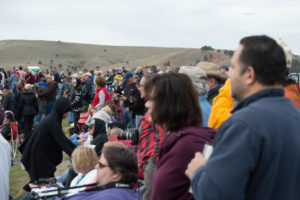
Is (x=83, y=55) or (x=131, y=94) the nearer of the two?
(x=131, y=94)

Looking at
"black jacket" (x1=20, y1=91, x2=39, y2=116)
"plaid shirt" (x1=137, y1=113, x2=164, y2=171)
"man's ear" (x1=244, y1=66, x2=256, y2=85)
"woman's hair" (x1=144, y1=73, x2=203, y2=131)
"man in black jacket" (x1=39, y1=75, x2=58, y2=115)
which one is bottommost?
"black jacket" (x1=20, y1=91, x2=39, y2=116)

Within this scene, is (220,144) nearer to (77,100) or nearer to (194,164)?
(194,164)

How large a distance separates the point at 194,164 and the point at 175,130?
1.14ft

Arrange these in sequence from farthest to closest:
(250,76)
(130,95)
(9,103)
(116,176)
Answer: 1. (9,103)
2. (130,95)
3. (116,176)
4. (250,76)

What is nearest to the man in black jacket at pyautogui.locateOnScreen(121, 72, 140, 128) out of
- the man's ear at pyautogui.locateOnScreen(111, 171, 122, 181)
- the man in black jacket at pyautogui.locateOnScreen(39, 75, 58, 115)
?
the man in black jacket at pyautogui.locateOnScreen(39, 75, 58, 115)

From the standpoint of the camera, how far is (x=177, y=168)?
1.83m

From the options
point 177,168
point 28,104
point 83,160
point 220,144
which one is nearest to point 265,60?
point 220,144

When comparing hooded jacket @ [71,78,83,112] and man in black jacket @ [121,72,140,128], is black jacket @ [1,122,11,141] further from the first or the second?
man in black jacket @ [121,72,140,128]

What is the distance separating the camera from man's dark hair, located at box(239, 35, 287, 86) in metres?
1.59

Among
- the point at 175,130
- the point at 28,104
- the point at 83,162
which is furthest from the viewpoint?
the point at 28,104

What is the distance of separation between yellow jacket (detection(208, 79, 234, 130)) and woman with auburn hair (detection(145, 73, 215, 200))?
1.17 meters

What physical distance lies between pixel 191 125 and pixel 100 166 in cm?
134

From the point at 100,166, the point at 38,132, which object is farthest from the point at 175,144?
the point at 38,132

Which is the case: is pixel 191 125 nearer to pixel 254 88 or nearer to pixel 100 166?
pixel 254 88
